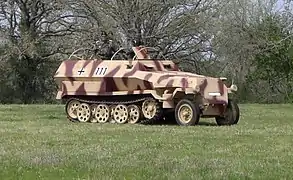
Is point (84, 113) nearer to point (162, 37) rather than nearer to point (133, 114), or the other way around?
point (133, 114)

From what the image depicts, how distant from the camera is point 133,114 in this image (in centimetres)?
2325

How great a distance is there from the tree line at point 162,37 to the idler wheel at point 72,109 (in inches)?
372

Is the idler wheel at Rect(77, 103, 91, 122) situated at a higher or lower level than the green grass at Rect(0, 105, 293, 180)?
higher

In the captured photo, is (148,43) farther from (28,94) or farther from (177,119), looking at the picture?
(177,119)

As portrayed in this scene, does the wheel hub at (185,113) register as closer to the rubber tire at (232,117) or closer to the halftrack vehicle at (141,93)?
Answer: the halftrack vehicle at (141,93)

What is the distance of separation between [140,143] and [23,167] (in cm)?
443

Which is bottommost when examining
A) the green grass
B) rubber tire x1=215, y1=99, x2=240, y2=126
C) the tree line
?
the green grass

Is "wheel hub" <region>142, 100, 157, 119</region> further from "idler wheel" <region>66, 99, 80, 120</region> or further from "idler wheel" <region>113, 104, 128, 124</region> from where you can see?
"idler wheel" <region>66, 99, 80, 120</region>

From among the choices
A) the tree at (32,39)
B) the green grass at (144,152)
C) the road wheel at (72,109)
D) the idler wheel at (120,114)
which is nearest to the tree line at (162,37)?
the tree at (32,39)

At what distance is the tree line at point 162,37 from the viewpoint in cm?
3734

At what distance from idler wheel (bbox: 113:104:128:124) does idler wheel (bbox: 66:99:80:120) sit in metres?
1.74

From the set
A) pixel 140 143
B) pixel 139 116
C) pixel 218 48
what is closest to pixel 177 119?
pixel 139 116

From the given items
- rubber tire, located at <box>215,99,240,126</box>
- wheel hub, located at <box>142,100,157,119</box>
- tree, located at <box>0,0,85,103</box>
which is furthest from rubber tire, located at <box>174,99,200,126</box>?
tree, located at <box>0,0,85,103</box>

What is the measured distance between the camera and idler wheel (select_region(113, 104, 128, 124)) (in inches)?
920
